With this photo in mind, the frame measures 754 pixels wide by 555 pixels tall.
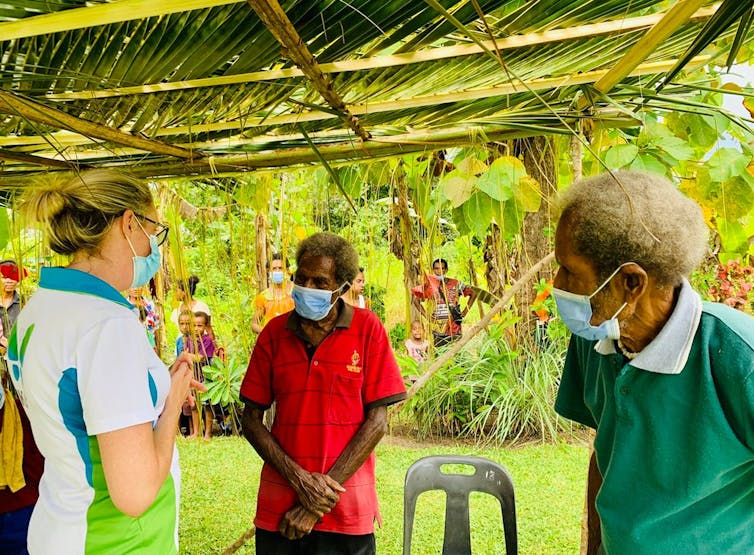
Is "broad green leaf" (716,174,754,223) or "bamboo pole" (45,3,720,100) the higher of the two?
"bamboo pole" (45,3,720,100)

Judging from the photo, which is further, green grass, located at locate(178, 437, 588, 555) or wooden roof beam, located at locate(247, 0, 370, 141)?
green grass, located at locate(178, 437, 588, 555)

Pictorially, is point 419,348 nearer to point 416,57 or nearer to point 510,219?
point 510,219

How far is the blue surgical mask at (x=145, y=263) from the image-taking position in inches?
64.0

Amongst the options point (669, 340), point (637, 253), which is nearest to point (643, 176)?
point (637, 253)

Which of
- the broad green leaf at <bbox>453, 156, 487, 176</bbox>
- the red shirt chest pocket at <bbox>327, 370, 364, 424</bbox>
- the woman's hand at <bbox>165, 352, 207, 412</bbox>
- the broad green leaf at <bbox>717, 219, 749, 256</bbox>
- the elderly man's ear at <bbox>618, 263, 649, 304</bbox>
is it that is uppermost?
the broad green leaf at <bbox>453, 156, 487, 176</bbox>

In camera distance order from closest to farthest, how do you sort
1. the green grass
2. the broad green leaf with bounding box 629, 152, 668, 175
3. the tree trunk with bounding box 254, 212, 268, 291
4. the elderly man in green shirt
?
the elderly man in green shirt → the broad green leaf with bounding box 629, 152, 668, 175 → the tree trunk with bounding box 254, 212, 268, 291 → the green grass

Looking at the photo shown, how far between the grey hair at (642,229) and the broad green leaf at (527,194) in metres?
0.91

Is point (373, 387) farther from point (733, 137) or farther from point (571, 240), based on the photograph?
point (733, 137)

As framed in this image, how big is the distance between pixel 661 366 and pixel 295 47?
1008mm

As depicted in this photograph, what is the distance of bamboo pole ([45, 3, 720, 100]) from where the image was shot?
1.38 metres

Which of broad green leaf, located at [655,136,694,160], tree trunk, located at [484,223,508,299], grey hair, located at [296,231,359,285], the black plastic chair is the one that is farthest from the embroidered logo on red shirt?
tree trunk, located at [484,223,508,299]

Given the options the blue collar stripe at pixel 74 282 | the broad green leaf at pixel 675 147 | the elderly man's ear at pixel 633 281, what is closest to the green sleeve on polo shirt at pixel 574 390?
the elderly man's ear at pixel 633 281

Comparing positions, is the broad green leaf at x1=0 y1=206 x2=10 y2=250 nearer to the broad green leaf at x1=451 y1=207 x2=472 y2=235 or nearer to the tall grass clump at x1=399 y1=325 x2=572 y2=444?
the broad green leaf at x1=451 y1=207 x2=472 y2=235

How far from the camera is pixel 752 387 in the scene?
1195mm
